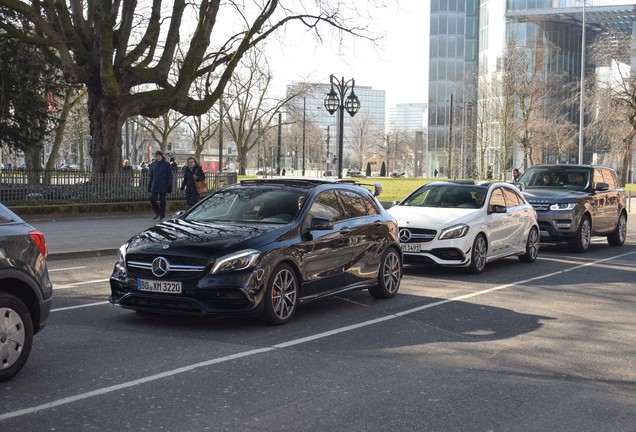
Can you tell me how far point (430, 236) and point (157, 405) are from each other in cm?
838

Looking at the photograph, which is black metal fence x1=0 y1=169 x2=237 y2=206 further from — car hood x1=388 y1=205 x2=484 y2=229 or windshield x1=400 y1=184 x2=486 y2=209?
car hood x1=388 y1=205 x2=484 y2=229

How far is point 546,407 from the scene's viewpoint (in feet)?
19.5

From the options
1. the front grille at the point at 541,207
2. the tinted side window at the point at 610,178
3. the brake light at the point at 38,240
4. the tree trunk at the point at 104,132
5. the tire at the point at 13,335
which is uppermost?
the tree trunk at the point at 104,132

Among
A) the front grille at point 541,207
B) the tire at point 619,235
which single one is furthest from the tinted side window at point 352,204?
the tire at point 619,235

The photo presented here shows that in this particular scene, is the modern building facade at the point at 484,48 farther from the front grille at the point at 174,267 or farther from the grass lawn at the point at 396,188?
the front grille at the point at 174,267

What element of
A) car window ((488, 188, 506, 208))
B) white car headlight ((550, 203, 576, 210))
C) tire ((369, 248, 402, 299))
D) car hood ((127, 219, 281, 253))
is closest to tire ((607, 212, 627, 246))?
white car headlight ((550, 203, 576, 210))

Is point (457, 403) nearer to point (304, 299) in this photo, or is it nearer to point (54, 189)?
point (304, 299)

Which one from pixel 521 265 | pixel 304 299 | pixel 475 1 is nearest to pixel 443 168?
pixel 475 1

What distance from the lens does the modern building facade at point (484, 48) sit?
78.9 meters

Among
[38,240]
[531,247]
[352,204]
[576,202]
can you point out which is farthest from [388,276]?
[576,202]

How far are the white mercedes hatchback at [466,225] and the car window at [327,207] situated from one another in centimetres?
352

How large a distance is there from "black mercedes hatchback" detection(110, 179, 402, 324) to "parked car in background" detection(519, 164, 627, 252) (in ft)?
26.1

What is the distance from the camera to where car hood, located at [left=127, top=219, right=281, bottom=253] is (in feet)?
27.7

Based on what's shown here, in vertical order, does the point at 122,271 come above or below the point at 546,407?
above
